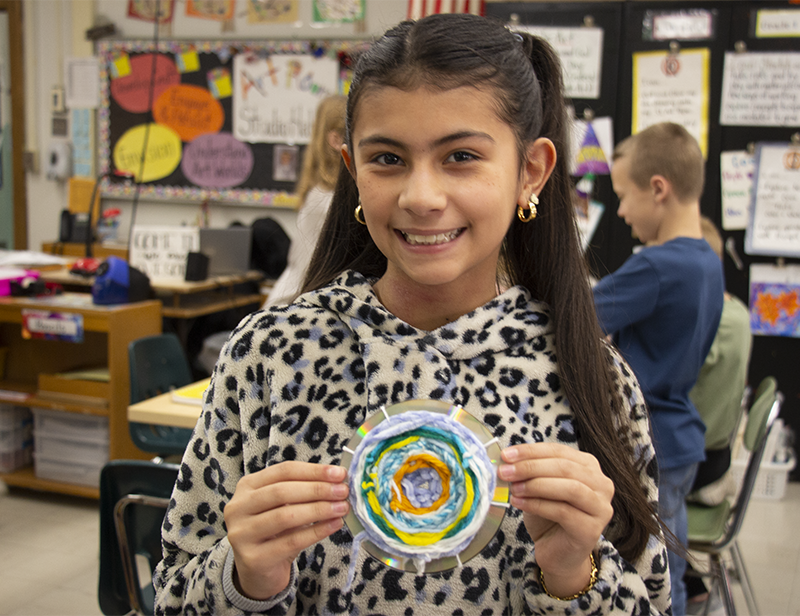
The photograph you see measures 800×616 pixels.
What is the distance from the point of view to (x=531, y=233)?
1179mm

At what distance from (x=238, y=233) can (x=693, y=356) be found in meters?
3.29

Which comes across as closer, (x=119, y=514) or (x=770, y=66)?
(x=119, y=514)

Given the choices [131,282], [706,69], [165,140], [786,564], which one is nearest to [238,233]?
[131,282]

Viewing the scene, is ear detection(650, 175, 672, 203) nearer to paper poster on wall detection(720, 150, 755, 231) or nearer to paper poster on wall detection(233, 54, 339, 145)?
paper poster on wall detection(720, 150, 755, 231)

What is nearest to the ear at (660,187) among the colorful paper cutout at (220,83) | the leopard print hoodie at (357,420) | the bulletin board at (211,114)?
the leopard print hoodie at (357,420)

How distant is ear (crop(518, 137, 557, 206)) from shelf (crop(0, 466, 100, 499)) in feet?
10.4

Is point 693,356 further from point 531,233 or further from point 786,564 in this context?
point 786,564

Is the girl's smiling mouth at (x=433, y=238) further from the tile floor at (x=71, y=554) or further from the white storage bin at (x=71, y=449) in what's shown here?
the white storage bin at (x=71, y=449)

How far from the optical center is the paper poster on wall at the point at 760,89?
3721 mm

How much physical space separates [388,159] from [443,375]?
32cm

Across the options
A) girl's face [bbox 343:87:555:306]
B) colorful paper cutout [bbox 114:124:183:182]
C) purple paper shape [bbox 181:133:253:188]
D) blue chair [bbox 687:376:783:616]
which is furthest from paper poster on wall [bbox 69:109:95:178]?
girl's face [bbox 343:87:555:306]

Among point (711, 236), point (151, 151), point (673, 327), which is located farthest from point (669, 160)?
point (151, 151)

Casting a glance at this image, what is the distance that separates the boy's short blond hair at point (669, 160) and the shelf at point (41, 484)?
2.95 metres

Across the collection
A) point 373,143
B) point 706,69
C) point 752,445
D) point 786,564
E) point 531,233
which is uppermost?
point 706,69
